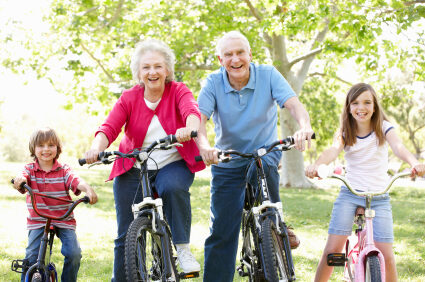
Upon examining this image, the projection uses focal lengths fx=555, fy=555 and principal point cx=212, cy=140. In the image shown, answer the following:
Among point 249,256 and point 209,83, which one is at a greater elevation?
point 209,83

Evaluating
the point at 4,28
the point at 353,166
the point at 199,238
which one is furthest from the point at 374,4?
the point at 4,28

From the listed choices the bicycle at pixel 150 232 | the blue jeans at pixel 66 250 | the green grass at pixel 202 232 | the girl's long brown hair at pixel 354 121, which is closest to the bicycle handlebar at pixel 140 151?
the bicycle at pixel 150 232

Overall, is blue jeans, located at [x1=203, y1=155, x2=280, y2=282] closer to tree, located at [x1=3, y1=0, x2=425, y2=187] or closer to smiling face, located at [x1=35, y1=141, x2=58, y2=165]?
smiling face, located at [x1=35, y1=141, x2=58, y2=165]

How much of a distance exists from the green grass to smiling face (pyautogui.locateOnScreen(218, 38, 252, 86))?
2.65m

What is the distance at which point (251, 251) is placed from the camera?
15.4ft

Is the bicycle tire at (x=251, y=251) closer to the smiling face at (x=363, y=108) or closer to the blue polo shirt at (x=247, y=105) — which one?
the blue polo shirt at (x=247, y=105)

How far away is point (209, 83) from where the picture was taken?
4777mm

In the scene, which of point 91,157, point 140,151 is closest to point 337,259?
point 140,151

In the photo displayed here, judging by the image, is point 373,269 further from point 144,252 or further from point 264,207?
point 144,252

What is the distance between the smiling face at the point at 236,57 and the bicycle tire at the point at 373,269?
70.0 inches

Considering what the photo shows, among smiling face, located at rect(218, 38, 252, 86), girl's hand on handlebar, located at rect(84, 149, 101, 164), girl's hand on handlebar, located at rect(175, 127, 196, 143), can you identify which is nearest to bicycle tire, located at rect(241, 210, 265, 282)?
girl's hand on handlebar, located at rect(175, 127, 196, 143)

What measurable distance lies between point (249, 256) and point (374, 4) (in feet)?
24.5

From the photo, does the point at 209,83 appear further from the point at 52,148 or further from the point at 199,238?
the point at 199,238

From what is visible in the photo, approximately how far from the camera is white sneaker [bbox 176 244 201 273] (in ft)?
14.2
